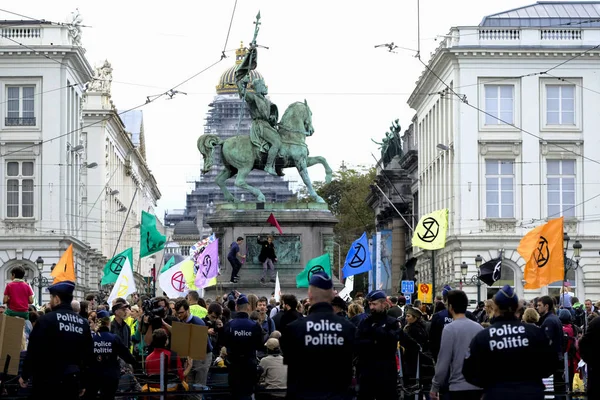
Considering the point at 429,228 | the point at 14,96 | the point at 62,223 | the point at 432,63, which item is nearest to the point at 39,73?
the point at 14,96

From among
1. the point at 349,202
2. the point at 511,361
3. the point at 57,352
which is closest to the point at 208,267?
the point at 57,352

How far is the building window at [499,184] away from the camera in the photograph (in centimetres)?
7694

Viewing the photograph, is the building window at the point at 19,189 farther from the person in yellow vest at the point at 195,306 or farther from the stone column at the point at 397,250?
the person in yellow vest at the point at 195,306

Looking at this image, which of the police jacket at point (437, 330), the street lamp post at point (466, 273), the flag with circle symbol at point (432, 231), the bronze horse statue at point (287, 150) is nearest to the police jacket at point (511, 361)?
the police jacket at point (437, 330)

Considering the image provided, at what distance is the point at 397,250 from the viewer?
331 ft

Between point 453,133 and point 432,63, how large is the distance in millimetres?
5419

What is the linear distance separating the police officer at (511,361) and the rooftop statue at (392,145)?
94.7 meters

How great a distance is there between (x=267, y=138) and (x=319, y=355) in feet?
103

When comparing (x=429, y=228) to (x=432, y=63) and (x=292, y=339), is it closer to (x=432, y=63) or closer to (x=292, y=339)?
(x=292, y=339)

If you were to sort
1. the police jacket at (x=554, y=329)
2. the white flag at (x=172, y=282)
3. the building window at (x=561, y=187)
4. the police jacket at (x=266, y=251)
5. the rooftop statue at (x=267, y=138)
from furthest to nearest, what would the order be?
the building window at (x=561, y=187), the rooftop statue at (x=267, y=138), the police jacket at (x=266, y=251), the white flag at (x=172, y=282), the police jacket at (x=554, y=329)

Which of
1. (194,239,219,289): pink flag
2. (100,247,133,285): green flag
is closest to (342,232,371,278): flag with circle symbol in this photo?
(194,239,219,289): pink flag

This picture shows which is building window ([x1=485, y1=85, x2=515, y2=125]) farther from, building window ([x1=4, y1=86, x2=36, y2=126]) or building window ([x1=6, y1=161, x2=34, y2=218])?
building window ([x1=6, y1=161, x2=34, y2=218])

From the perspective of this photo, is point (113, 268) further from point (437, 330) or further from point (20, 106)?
point (20, 106)

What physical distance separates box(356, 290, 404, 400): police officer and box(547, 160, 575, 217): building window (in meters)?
60.8
